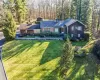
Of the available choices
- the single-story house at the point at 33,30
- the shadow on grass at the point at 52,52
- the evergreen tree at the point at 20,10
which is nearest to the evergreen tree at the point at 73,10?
the single-story house at the point at 33,30

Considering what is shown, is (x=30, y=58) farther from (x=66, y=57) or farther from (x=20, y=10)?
(x=20, y=10)

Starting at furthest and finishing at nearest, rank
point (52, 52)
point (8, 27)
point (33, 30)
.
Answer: point (33, 30) → point (8, 27) → point (52, 52)

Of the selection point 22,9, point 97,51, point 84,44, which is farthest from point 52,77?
point 22,9

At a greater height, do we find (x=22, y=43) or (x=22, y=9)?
(x=22, y=9)

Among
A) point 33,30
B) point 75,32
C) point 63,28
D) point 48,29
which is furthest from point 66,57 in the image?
point 33,30

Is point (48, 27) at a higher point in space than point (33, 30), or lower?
higher

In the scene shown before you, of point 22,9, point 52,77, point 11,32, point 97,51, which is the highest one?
point 22,9

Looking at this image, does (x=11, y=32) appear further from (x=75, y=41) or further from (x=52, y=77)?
(x=52, y=77)

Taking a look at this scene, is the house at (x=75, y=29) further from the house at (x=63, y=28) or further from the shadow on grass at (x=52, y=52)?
the shadow on grass at (x=52, y=52)
